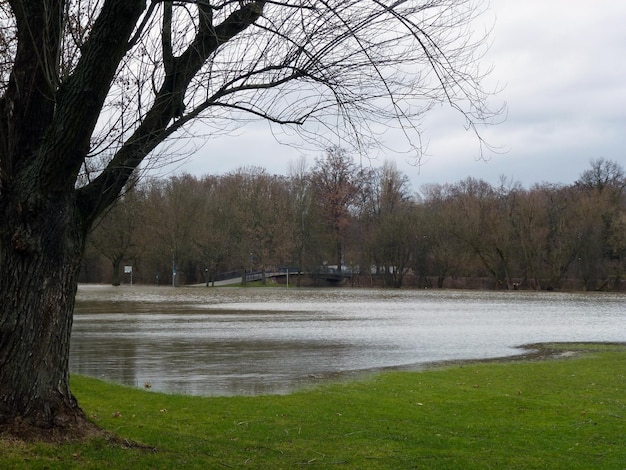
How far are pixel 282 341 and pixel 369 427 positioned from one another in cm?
1320

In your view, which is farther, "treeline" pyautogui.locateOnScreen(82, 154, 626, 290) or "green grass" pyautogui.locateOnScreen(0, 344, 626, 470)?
"treeline" pyautogui.locateOnScreen(82, 154, 626, 290)

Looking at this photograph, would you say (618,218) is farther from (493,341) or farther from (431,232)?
(493,341)

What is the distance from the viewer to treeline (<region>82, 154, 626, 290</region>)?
74125mm

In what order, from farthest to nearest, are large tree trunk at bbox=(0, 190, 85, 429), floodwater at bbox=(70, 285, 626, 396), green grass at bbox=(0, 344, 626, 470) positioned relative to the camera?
floodwater at bbox=(70, 285, 626, 396) → green grass at bbox=(0, 344, 626, 470) → large tree trunk at bbox=(0, 190, 85, 429)

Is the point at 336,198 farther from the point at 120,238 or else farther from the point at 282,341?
the point at 282,341

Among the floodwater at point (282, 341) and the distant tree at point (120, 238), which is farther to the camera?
the distant tree at point (120, 238)

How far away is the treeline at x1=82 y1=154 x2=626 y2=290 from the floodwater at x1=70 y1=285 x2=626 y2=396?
122 ft

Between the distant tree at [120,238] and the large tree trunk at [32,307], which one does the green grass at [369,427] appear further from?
the distant tree at [120,238]

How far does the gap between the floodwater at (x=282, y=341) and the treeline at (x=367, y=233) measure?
37093 millimetres

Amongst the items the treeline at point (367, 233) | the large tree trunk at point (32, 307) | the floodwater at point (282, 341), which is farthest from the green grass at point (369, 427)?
the treeline at point (367, 233)

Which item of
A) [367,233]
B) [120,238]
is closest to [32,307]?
[120,238]

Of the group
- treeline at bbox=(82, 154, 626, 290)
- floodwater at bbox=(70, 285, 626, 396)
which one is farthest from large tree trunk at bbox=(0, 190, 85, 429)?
treeline at bbox=(82, 154, 626, 290)

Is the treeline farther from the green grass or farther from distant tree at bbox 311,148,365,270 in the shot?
the green grass

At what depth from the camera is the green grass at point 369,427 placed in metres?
7.45
